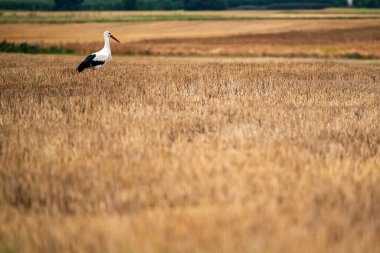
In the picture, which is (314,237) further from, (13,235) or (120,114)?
(120,114)

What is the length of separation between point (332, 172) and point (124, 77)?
11136 millimetres

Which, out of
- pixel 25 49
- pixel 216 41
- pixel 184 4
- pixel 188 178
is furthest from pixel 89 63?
pixel 184 4

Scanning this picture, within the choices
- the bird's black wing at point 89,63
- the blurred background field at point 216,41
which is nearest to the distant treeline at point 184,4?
the blurred background field at point 216,41

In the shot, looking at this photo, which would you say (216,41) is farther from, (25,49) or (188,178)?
(188,178)

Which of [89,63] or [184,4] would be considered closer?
[89,63]

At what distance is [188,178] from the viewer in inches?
177

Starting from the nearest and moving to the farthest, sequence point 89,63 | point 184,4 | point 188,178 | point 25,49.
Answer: point 188,178
point 89,63
point 25,49
point 184,4

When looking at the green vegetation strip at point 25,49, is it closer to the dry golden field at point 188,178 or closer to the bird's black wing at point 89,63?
the bird's black wing at point 89,63

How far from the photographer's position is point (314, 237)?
343cm

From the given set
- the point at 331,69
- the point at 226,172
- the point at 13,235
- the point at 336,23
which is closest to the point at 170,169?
the point at 226,172

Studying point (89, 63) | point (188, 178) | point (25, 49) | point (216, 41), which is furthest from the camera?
point (216, 41)

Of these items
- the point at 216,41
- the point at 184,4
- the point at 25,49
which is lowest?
the point at 216,41

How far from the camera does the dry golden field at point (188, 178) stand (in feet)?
11.2

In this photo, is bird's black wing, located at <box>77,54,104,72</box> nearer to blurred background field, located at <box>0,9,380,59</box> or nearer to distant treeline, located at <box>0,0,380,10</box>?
blurred background field, located at <box>0,9,380,59</box>
